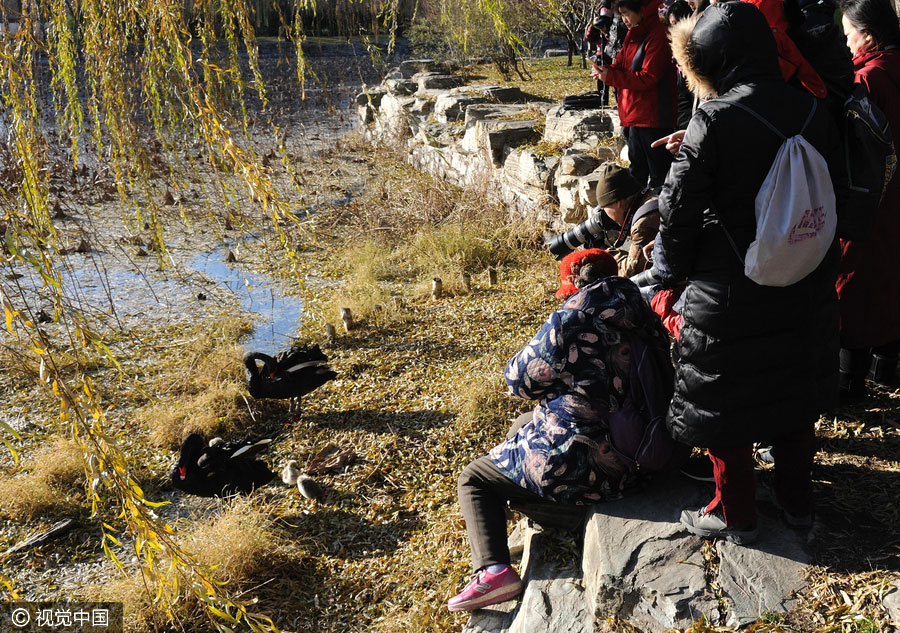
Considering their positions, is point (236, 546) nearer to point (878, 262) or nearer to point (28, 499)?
point (28, 499)

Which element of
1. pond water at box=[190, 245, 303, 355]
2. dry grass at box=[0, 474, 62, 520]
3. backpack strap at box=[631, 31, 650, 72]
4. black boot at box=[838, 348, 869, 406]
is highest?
backpack strap at box=[631, 31, 650, 72]

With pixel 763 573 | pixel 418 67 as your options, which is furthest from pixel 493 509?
pixel 418 67

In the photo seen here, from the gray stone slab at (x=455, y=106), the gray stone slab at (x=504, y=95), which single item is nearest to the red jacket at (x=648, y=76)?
the gray stone slab at (x=504, y=95)

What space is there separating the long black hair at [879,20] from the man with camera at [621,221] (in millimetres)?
1114

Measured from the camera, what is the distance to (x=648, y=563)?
221 cm

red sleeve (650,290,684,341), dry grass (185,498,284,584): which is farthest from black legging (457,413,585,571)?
dry grass (185,498,284,584)

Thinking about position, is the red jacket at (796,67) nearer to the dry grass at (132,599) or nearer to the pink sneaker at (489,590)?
the pink sneaker at (489,590)

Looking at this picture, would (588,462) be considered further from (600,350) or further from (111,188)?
(111,188)

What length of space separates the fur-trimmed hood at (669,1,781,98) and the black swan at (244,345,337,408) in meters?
2.90

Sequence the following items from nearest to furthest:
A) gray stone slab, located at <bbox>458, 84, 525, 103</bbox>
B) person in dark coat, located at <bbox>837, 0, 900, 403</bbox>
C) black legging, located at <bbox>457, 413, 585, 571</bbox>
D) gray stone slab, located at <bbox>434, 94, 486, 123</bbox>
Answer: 1. black legging, located at <bbox>457, 413, 585, 571</bbox>
2. person in dark coat, located at <bbox>837, 0, 900, 403</bbox>
3. gray stone slab, located at <bbox>458, 84, 525, 103</bbox>
4. gray stone slab, located at <bbox>434, 94, 486, 123</bbox>

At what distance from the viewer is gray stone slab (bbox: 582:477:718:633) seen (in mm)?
2088

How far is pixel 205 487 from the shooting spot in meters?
3.54

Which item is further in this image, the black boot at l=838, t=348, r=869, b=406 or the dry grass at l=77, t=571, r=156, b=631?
the black boot at l=838, t=348, r=869, b=406

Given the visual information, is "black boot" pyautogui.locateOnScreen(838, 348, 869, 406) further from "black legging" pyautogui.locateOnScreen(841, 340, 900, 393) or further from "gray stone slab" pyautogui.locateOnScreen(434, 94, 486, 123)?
"gray stone slab" pyautogui.locateOnScreen(434, 94, 486, 123)
